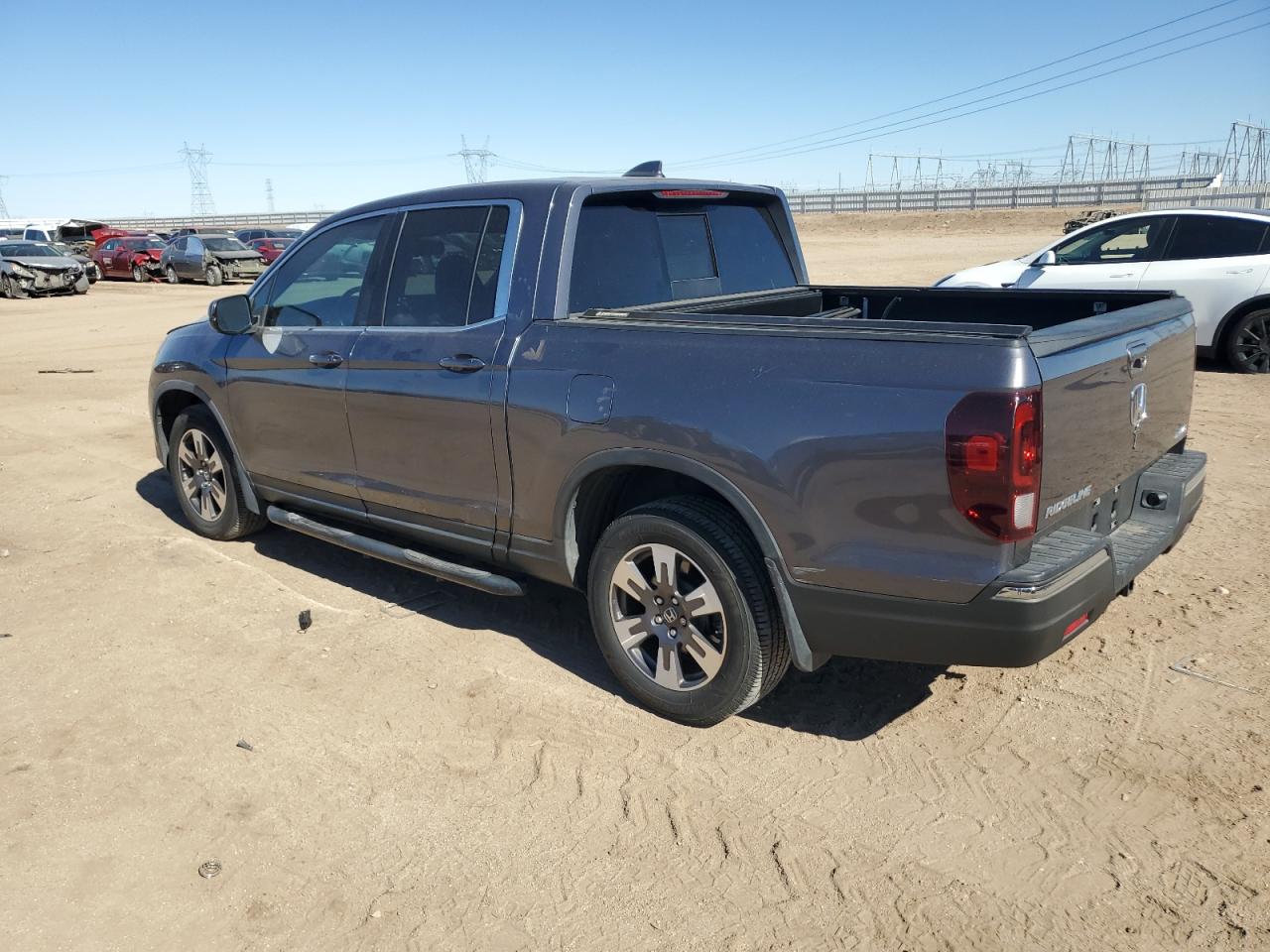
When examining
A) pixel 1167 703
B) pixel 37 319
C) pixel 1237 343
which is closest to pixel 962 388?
pixel 1167 703

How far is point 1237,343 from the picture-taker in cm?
1047

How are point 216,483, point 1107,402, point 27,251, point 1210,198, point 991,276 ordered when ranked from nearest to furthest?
1. point 1107,402
2. point 216,483
3. point 991,276
4. point 27,251
5. point 1210,198

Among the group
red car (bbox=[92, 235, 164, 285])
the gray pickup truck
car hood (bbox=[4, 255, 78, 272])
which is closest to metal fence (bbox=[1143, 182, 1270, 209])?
red car (bbox=[92, 235, 164, 285])

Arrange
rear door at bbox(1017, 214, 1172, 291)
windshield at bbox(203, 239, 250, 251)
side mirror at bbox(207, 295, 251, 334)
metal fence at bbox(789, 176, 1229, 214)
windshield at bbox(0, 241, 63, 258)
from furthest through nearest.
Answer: metal fence at bbox(789, 176, 1229, 214)
windshield at bbox(203, 239, 250, 251)
windshield at bbox(0, 241, 63, 258)
rear door at bbox(1017, 214, 1172, 291)
side mirror at bbox(207, 295, 251, 334)

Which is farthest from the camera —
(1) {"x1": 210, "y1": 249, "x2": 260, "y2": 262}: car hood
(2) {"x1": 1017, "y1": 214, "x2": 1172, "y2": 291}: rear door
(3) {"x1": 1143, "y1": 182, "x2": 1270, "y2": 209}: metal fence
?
(3) {"x1": 1143, "y1": 182, "x2": 1270, "y2": 209}: metal fence

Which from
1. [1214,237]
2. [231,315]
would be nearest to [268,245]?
[1214,237]

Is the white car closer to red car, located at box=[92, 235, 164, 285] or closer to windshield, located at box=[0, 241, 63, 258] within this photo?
windshield, located at box=[0, 241, 63, 258]

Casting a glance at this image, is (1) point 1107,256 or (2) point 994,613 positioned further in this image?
(1) point 1107,256

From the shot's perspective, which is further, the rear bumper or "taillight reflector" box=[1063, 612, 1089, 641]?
"taillight reflector" box=[1063, 612, 1089, 641]

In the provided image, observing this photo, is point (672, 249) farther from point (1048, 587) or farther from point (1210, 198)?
point (1210, 198)

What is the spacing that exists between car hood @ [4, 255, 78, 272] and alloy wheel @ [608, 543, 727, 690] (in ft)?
90.6

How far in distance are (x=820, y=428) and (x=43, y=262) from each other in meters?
28.7

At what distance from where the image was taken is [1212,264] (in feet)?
34.0

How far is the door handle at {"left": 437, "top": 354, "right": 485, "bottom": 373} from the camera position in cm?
420
